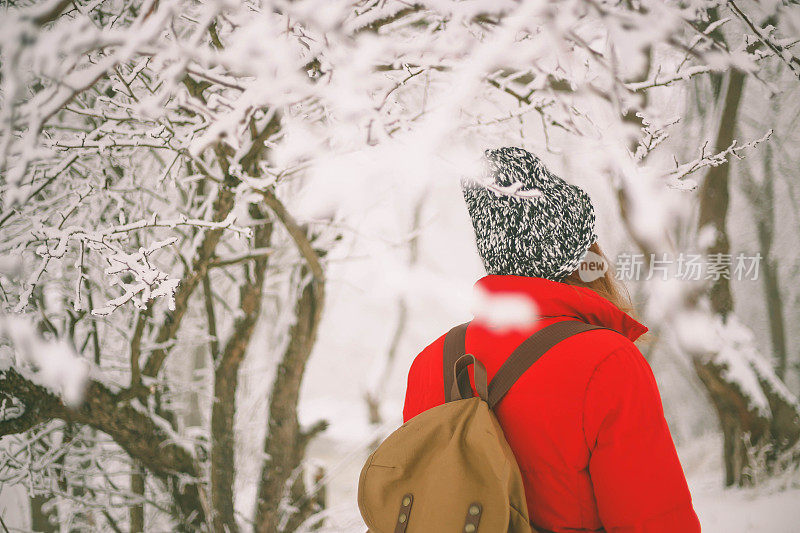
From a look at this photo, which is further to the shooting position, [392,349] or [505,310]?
[392,349]

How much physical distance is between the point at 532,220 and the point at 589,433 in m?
0.49

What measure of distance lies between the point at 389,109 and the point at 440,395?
1103 mm

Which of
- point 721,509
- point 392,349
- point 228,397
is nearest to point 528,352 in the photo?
point 228,397

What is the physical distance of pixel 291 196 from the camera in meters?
3.54

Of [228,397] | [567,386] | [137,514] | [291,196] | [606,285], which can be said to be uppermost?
[291,196]

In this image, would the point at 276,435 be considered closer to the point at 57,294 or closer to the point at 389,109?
the point at 57,294

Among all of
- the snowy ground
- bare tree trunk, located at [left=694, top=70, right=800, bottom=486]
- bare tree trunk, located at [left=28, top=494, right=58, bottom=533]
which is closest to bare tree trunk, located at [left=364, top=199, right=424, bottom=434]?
the snowy ground

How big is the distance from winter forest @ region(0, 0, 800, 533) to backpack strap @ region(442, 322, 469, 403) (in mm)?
399

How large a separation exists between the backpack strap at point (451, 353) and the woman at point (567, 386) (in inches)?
1.1

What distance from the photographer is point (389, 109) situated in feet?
5.92

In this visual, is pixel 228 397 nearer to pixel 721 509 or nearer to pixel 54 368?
pixel 54 368

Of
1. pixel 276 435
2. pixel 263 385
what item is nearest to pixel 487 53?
pixel 276 435

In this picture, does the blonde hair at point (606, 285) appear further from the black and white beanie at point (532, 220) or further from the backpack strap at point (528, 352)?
the backpack strap at point (528, 352)

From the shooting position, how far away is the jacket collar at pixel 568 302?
3.63 feet
